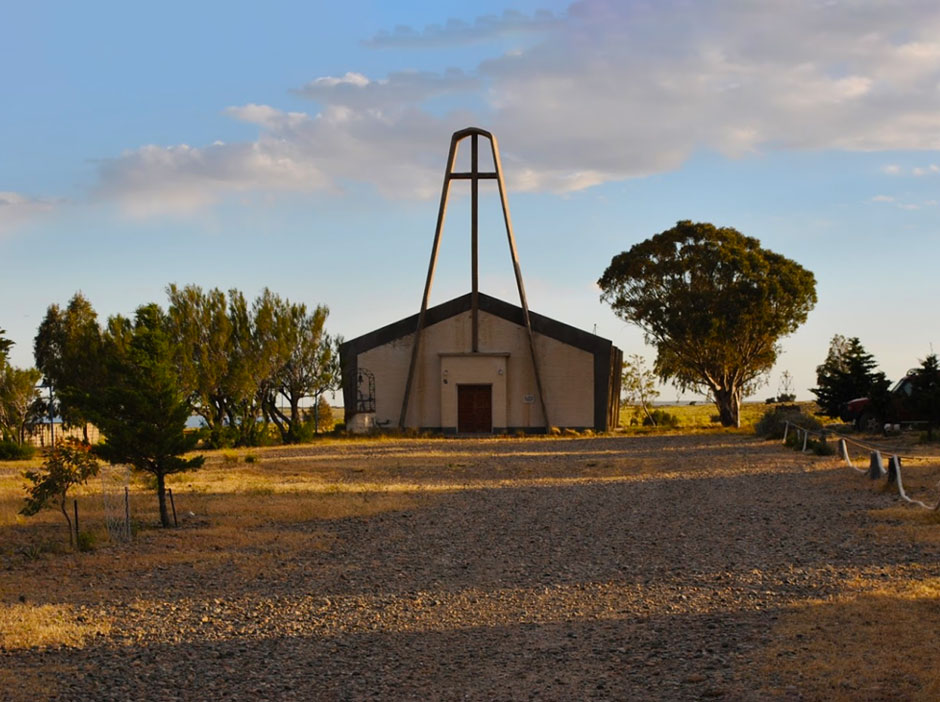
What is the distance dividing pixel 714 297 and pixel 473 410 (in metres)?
11.1

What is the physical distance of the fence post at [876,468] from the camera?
18625mm

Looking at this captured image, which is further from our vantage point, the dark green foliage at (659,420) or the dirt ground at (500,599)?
the dark green foliage at (659,420)

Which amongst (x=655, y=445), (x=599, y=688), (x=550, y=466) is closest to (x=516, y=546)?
(x=599, y=688)

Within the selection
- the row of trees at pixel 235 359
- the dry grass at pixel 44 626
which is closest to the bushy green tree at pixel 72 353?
the row of trees at pixel 235 359

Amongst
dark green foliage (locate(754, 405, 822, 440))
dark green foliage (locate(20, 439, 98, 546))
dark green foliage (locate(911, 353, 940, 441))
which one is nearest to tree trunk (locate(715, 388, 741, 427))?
dark green foliage (locate(754, 405, 822, 440))

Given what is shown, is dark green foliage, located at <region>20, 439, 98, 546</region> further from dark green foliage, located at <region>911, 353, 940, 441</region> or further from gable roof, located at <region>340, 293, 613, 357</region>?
gable roof, located at <region>340, 293, 613, 357</region>

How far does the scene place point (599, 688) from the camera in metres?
6.66

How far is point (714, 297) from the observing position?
4494 centimetres

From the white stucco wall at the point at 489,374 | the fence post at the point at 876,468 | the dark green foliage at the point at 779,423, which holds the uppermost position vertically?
the white stucco wall at the point at 489,374

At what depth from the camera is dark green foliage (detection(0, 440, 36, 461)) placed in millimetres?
→ 34969

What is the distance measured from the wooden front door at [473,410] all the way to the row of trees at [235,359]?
198 inches

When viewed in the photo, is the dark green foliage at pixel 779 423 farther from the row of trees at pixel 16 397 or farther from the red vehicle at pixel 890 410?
the row of trees at pixel 16 397

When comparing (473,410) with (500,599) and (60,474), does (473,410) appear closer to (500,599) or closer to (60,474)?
(60,474)

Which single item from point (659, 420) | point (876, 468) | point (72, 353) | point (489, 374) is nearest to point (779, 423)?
point (489, 374)
